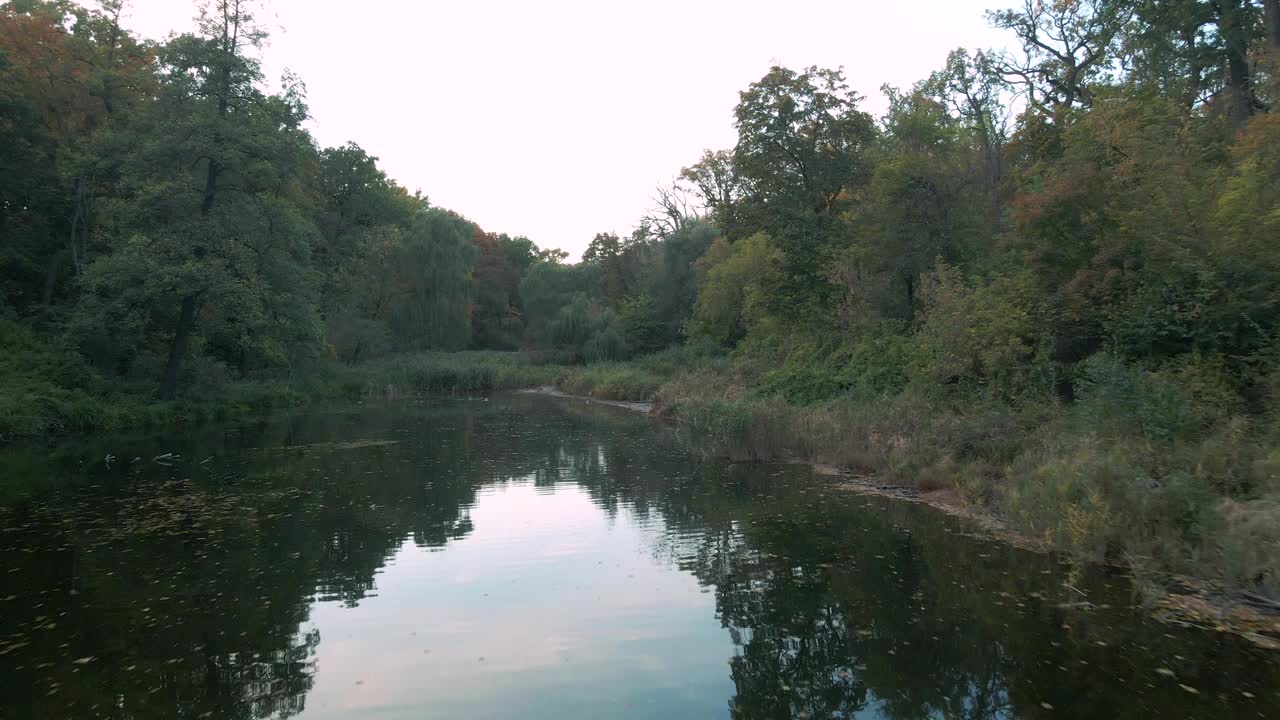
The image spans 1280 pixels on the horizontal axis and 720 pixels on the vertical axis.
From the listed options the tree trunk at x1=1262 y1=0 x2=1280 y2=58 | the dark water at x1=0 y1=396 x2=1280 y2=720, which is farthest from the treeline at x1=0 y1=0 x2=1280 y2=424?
the dark water at x1=0 y1=396 x2=1280 y2=720

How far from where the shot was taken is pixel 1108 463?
976cm

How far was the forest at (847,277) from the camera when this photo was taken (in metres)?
11.4

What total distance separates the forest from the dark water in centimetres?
204

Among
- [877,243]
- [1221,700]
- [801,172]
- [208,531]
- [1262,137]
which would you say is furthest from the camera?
[801,172]

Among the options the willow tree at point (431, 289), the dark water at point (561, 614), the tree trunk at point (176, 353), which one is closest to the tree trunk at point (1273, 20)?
the dark water at point (561, 614)

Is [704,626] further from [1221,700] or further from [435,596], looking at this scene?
[1221,700]

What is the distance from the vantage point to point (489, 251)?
77312mm

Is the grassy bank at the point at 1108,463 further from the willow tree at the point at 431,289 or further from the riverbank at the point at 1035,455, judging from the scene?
the willow tree at the point at 431,289

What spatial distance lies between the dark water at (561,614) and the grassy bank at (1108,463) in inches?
28.9

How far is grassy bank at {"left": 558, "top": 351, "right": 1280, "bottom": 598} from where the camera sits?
835cm

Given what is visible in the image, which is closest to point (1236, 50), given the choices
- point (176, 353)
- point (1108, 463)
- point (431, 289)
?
point (1108, 463)

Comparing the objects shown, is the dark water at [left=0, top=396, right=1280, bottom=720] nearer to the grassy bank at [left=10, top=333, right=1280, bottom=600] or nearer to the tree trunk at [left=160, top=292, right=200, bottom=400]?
the grassy bank at [left=10, top=333, right=1280, bottom=600]

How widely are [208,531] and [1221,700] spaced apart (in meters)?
12.6

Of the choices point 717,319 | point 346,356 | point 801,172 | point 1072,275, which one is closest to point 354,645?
point 1072,275
